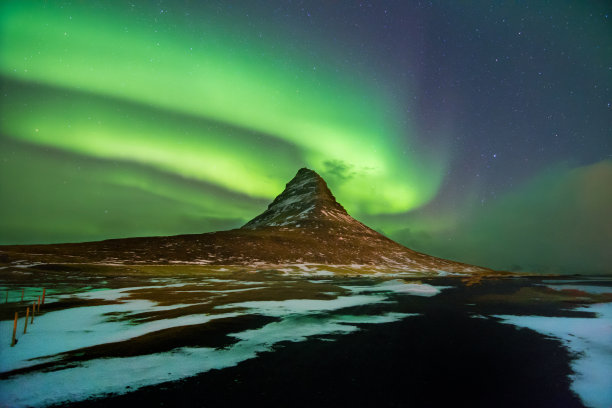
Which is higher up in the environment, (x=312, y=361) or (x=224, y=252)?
(x=312, y=361)

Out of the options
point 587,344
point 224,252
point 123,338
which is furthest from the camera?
point 224,252

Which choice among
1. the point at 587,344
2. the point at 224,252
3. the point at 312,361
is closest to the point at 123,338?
the point at 312,361

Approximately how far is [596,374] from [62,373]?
69.3 feet

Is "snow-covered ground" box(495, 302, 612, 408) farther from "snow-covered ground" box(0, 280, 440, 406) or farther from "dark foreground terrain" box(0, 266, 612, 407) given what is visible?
"snow-covered ground" box(0, 280, 440, 406)

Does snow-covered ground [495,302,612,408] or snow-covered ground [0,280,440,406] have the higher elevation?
snow-covered ground [495,302,612,408]

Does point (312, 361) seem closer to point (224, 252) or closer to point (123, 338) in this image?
point (123, 338)

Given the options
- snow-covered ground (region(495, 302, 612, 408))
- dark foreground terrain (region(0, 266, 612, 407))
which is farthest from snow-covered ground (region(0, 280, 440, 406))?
snow-covered ground (region(495, 302, 612, 408))

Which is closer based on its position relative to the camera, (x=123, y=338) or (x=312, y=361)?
(x=312, y=361)

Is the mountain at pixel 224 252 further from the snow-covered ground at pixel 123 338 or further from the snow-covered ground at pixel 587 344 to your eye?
the snow-covered ground at pixel 587 344

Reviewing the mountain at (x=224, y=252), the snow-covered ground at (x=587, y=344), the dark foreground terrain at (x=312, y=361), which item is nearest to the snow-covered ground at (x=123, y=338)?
the dark foreground terrain at (x=312, y=361)

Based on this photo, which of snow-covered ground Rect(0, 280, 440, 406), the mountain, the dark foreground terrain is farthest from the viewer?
the mountain

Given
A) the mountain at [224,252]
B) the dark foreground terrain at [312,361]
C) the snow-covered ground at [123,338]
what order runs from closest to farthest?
the dark foreground terrain at [312,361], the snow-covered ground at [123,338], the mountain at [224,252]

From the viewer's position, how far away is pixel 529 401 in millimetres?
10219

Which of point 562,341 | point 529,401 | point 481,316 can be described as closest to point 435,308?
point 481,316
